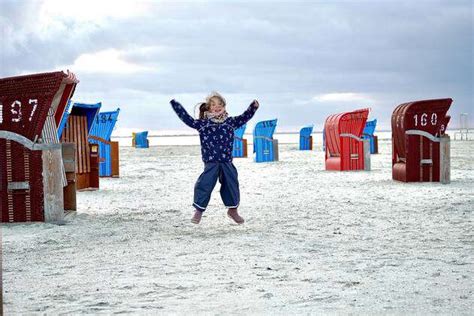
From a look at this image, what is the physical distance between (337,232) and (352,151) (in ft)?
37.2

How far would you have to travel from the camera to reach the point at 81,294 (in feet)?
15.6

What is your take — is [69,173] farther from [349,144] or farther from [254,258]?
[349,144]

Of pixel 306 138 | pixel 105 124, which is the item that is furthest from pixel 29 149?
pixel 306 138

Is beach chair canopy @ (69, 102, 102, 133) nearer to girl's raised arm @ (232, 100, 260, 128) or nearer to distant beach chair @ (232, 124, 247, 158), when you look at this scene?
girl's raised arm @ (232, 100, 260, 128)

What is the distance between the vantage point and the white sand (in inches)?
175

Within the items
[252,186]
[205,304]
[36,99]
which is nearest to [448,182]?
[252,186]

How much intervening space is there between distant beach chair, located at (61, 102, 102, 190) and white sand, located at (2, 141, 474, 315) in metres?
2.29

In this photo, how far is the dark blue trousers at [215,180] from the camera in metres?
8.02

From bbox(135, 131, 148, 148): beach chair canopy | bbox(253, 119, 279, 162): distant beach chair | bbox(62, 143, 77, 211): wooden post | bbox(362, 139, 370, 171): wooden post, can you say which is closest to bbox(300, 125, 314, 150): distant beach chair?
bbox(253, 119, 279, 162): distant beach chair

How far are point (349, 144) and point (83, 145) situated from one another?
25.0ft

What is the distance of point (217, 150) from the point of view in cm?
802

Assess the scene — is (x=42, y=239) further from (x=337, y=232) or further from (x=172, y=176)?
(x=172, y=176)

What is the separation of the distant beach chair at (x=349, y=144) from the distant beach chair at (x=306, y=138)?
17796 mm

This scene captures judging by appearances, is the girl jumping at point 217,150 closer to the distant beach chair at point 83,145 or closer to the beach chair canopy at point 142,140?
the distant beach chair at point 83,145
